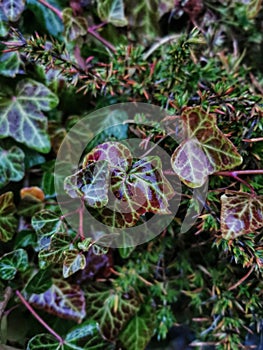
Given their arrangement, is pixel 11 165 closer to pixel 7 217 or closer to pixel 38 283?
pixel 7 217

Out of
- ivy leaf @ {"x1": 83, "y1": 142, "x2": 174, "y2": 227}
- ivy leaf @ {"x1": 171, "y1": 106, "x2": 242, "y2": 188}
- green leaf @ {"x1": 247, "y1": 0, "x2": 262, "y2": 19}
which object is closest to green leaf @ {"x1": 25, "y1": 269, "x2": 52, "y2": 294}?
ivy leaf @ {"x1": 83, "y1": 142, "x2": 174, "y2": 227}

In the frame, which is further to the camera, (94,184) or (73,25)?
(73,25)

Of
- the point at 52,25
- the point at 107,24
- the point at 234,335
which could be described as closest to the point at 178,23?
the point at 107,24

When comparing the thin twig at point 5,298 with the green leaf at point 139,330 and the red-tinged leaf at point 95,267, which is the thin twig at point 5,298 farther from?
the green leaf at point 139,330

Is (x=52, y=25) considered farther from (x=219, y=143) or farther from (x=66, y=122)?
(x=219, y=143)

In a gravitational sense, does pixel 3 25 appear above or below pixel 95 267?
above

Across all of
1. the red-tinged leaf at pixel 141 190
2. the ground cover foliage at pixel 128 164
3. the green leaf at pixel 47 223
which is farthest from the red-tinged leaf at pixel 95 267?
the red-tinged leaf at pixel 141 190

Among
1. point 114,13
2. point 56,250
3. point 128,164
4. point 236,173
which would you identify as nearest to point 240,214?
point 236,173
